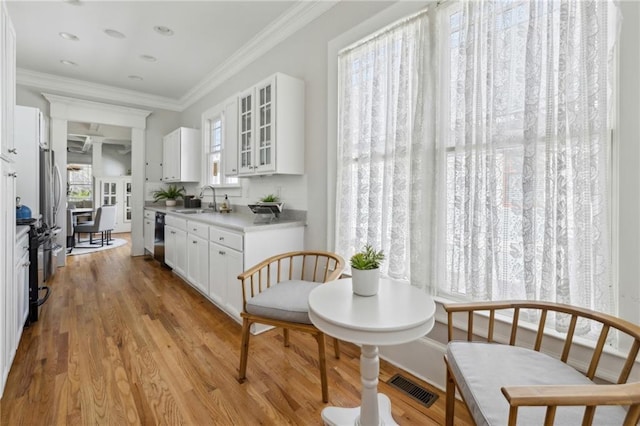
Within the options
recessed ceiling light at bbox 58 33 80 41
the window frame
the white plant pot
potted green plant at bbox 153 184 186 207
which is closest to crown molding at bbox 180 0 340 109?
the window frame

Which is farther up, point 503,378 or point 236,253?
point 236,253

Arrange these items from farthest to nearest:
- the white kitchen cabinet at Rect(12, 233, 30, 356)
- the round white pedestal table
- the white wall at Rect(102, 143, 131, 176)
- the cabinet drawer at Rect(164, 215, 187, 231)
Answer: the white wall at Rect(102, 143, 131, 176), the cabinet drawer at Rect(164, 215, 187, 231), the white kitchen cabinet at Rect(12, 233, 30, 356), the round white pedestal table

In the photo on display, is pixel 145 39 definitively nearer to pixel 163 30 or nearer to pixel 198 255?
pixel 163 30

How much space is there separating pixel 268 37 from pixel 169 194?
328cm

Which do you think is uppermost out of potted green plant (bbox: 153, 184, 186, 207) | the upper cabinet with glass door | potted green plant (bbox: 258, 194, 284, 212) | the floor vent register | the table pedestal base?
the upper cabinet with glass door

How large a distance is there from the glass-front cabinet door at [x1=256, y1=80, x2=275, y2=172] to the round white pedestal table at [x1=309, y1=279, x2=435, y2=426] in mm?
1589

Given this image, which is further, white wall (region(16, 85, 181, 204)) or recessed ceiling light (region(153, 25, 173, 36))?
white wall (region(16, 85, 181, 204))

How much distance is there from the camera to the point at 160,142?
18.7 feet

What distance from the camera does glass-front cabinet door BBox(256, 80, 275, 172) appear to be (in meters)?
2.75

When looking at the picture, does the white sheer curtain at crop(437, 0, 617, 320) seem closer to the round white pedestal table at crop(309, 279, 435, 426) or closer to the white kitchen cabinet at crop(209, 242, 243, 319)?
the round white pedestal table at crop(309, 279, 435, 426)

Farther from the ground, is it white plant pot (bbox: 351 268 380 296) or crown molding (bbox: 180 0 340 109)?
crown molding (bbox: 180 0 340 109)

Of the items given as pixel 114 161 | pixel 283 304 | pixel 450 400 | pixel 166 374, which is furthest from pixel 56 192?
pixel 114 161

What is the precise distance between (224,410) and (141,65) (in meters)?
4.44

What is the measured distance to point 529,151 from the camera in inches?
56.0
